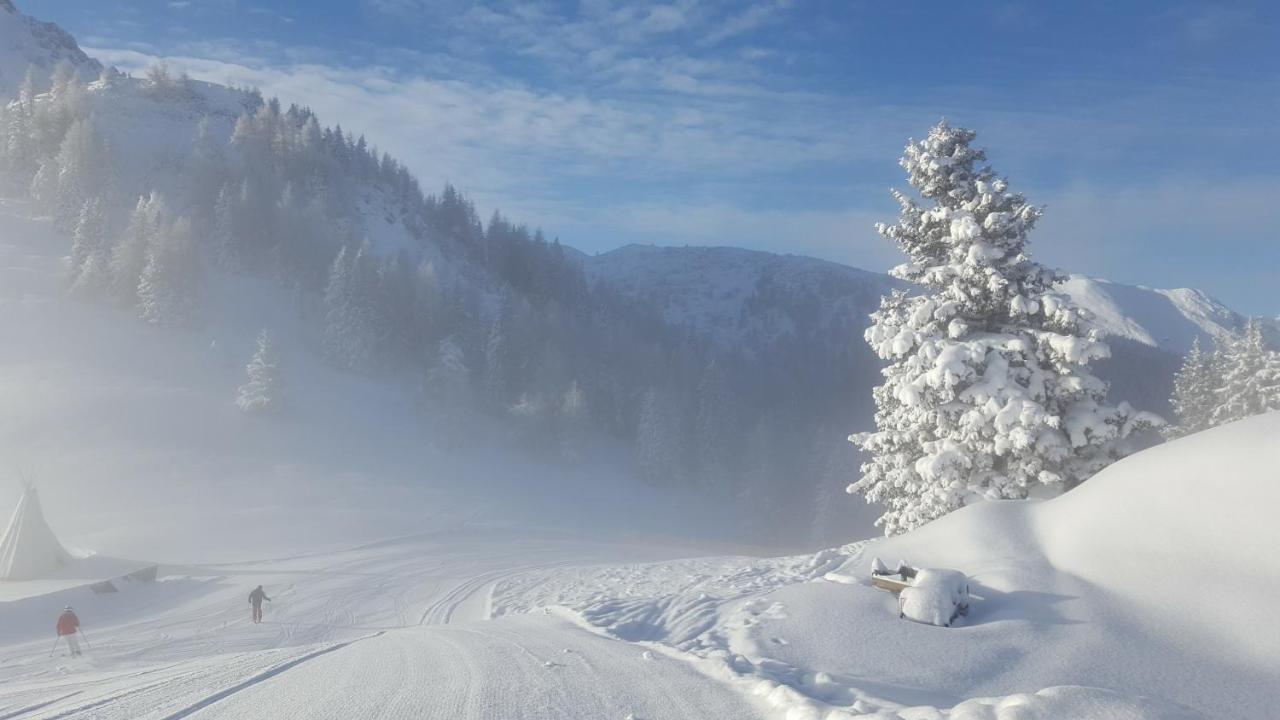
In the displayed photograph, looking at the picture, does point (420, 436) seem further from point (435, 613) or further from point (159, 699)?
point (159, 699)

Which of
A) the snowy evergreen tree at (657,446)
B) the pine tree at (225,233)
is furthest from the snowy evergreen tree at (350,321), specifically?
the snowy evergreen tree at (657,446)

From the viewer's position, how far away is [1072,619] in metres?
8.83

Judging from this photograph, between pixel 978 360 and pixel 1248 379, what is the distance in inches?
1271

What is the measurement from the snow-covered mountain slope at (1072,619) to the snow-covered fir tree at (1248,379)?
33714mm

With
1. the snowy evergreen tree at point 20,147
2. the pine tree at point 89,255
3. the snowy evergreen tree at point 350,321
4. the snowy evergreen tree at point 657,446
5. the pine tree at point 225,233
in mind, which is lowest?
the snowy evergreen tree at point 657,446

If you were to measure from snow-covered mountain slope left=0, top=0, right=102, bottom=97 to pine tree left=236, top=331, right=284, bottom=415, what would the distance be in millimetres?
100247

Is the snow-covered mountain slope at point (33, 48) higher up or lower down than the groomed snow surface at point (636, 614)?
higher up

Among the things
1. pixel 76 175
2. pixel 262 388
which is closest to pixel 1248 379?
pixel 262 388

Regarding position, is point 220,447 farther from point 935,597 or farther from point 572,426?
point 935,597

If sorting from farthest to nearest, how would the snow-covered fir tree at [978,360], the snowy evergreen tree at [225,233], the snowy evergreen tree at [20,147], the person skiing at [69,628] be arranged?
the snowy evergreen tree at [20,147], the snowy evergreen tree at [225,233], the person skiing at [69,628], the snow-covered fir tree at [978,360]

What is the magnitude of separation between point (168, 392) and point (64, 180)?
122ft

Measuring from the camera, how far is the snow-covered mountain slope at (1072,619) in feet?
22.4

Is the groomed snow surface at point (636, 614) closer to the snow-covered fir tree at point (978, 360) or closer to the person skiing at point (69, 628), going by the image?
the person skiing at point (69, 628)

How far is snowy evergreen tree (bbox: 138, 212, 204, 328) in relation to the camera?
64000 mm
